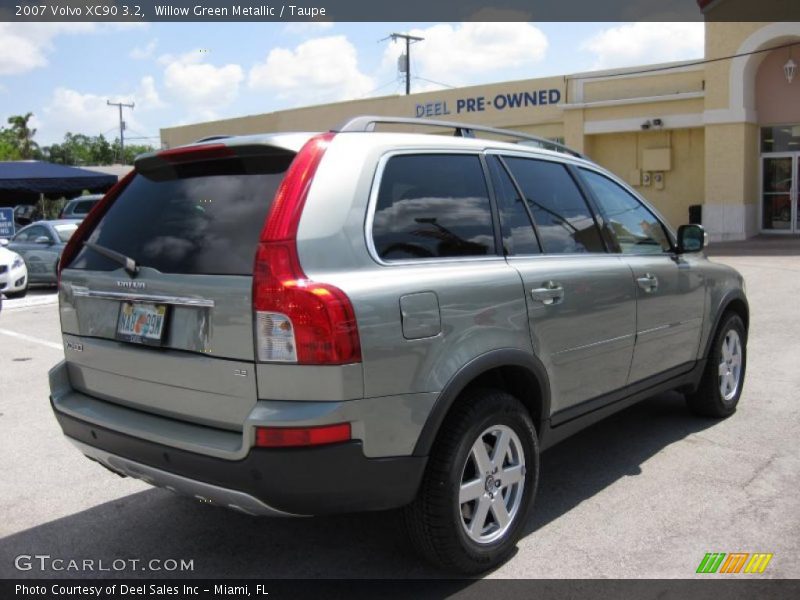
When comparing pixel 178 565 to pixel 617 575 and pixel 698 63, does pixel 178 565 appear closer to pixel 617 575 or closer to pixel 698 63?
pixel 617 575

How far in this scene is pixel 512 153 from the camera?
13.0 ft

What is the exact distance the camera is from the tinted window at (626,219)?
4543 mm

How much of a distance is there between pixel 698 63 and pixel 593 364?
20.2 meters

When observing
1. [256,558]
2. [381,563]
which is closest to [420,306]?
[381,563]

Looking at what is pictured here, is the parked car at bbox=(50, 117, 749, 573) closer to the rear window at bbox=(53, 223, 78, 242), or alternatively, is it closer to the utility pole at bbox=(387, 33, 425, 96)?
the rear window at bbox=(53, 223, 78, 242)

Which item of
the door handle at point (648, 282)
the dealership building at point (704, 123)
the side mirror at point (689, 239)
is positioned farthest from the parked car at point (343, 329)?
the dealership building at point (704, 123)

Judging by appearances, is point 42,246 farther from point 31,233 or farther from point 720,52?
point 720,52

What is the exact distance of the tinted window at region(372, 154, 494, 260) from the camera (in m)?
3.15

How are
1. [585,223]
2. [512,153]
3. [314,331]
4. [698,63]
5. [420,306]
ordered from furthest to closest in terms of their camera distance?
[698,63], [585,223], [512,153], [420,306], [314,331]

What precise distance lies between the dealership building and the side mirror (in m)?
17.7

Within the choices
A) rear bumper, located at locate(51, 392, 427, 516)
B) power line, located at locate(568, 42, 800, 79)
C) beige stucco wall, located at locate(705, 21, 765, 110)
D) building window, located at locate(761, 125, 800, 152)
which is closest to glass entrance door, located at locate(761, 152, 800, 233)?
building window, located at locate(761, 125, 800, 152)

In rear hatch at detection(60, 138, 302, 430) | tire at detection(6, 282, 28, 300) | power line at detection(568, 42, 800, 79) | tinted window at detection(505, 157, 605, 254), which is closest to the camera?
rear hatch at detection(60, 138, 302, 430)

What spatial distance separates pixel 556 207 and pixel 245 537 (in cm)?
231

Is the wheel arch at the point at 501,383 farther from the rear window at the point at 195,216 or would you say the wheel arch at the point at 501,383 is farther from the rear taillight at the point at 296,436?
the rear window at the point at 195,216
